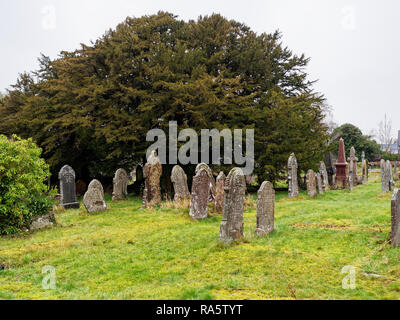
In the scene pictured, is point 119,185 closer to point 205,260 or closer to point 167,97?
point 167,97

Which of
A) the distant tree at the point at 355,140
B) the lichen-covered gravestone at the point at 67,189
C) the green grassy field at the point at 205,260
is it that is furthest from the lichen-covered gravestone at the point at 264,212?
the distant tree at the point at 355,140

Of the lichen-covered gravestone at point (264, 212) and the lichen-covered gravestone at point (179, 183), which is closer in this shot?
the lichen-covered gravestone at point (264, 212)

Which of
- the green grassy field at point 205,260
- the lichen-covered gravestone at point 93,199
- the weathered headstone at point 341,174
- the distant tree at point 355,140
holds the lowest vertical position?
the green grassy field at point 205,260

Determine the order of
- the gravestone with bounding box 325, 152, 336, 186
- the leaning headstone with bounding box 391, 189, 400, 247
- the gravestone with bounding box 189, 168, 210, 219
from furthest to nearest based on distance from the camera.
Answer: the gravestone with bounding box 325, 152, 336, 186 < the gravestone with bounding box 189, 168, 210, 219 < the leaning headstone with bounding box 391, 189, 400, 247

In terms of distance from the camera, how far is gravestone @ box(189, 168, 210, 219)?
40.4 feet

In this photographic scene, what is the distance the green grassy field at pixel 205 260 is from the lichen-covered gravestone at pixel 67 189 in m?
4.88

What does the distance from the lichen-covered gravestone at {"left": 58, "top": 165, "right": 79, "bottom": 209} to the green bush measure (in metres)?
4.01

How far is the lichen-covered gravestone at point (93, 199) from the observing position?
1453 centimetres

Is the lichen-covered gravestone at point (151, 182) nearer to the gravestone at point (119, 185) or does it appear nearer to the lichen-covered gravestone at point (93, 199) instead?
the lichen-covered gravestone at point (93, 199)

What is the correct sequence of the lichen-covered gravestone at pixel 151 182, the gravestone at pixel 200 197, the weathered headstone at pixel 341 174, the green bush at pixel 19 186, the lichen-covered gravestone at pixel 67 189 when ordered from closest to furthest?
1. the green bush at pixel 19 186
2. the gravestone at pixel 200 197
3. the lichen-covered gravestone at pixel 151 182
4. the lichen-covered gravestone at pixel 67 189
5. the weathered headstone at pixel 341 174

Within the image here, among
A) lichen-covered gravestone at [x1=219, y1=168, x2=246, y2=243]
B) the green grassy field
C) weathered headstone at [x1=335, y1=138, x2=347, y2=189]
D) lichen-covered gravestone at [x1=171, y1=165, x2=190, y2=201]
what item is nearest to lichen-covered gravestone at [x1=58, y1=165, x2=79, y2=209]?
the green grassy field

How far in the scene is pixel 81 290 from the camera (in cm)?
602

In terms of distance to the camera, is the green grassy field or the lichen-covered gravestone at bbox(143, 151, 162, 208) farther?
the lichen-covered gravestone at bbox(143, 151, 162, 208)

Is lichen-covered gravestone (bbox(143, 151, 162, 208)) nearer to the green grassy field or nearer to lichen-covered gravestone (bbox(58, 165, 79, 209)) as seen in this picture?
the green grassy field
